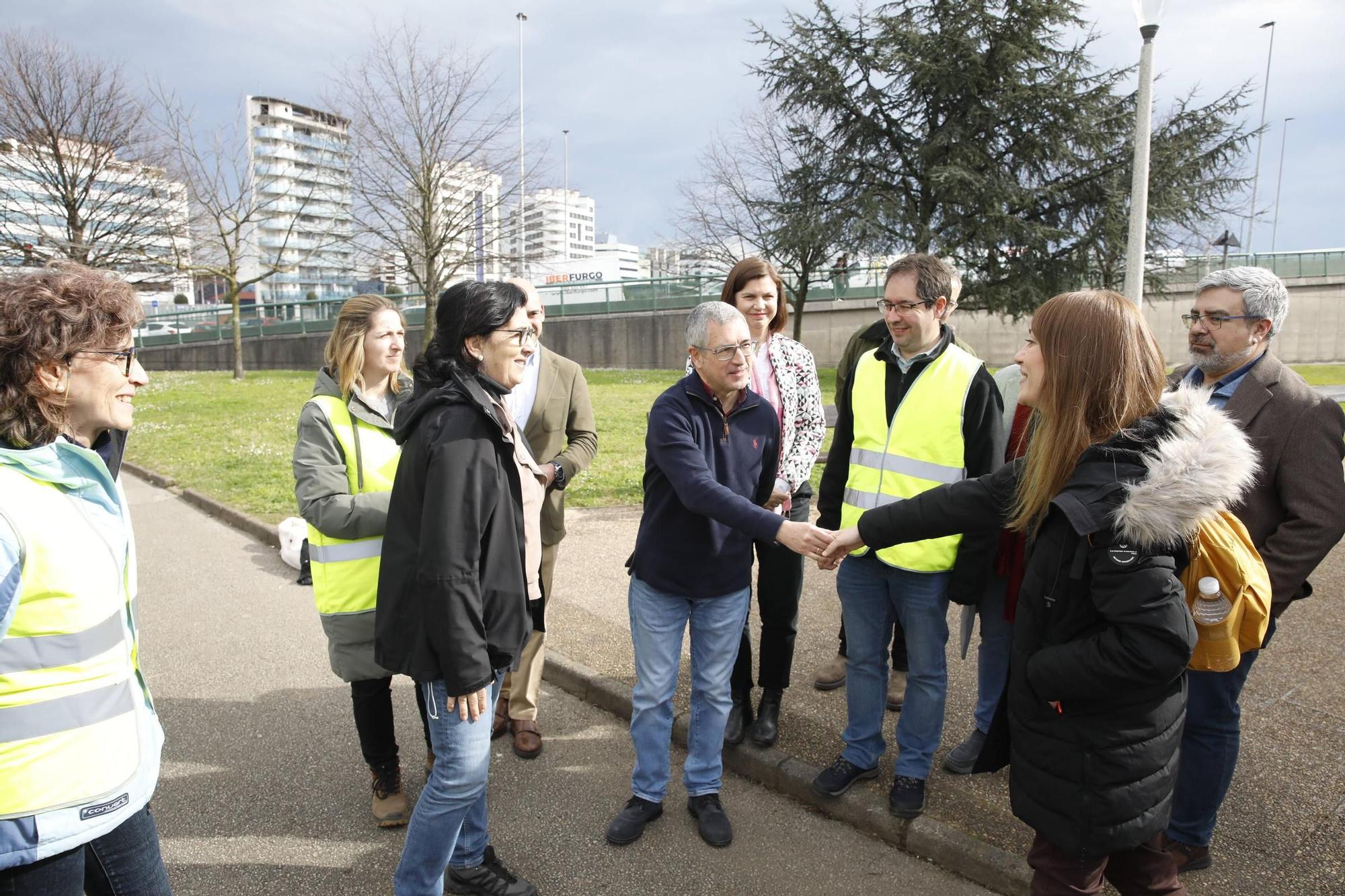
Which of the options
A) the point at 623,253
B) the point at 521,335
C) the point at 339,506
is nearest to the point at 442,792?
the point at 339,506

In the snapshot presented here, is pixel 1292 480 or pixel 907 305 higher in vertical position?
pixel 907 305

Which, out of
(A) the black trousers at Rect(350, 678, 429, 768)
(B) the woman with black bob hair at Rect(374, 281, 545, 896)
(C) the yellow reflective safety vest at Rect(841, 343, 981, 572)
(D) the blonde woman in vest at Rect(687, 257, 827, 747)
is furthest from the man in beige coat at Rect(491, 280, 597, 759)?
(C) the yellow reflective safety vest at Rect(841, 343, 981, 572)

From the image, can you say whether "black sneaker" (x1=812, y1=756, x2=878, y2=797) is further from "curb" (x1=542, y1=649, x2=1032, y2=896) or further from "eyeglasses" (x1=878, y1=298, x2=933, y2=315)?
"eyeglasses" (x1=878, y1=298, x2=933, y2=315)

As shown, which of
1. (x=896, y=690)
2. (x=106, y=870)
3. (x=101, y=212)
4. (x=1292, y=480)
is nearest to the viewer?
(x=106, y=870)

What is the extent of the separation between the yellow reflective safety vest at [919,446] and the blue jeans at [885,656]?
0.11 m

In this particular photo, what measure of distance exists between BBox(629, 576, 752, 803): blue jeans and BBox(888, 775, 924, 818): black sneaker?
0.70 metres

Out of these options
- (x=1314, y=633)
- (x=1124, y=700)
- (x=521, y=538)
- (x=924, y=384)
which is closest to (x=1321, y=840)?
(x=1124, y=700)

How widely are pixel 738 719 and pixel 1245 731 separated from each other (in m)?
2.29

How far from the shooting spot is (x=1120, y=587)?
6.63ft

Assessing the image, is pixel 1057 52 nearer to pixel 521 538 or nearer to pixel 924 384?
pixel 924 384

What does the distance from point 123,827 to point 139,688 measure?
31cm

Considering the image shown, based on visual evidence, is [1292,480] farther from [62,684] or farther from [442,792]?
[62,684]

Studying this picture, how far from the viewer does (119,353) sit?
80.3 inches

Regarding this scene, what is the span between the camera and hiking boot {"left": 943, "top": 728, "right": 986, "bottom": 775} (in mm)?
3637
